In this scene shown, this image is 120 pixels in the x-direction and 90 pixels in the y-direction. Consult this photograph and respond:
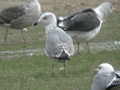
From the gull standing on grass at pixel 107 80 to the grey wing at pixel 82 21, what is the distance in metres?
6.05

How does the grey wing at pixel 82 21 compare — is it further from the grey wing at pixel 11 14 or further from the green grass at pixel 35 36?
the grey wing at pixel 11 14

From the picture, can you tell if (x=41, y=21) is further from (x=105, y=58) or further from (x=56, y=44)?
(x=105, y=58)

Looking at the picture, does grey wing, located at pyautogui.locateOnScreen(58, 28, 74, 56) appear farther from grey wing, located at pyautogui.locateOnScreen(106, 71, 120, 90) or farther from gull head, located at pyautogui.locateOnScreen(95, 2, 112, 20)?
gull head, located at pyautogui.locateOnScreen(95, 2, 112, 20)

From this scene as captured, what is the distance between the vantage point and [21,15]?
18.2 m

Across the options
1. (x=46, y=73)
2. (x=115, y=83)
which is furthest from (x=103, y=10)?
(x=115, y=83)

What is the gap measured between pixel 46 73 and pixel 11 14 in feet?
22.3

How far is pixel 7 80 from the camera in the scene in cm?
1127

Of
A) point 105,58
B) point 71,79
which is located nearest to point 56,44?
point 71,79

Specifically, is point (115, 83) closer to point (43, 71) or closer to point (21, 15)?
point (43, 71)

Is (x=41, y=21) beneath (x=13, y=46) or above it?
above

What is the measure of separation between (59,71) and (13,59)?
2.45m

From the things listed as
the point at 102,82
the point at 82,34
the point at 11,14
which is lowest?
the point at 11,14

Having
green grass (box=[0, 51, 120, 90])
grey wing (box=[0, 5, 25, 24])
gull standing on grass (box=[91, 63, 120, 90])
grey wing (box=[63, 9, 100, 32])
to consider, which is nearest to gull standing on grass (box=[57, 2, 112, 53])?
grey wing (box=[63, 9, 100, 32])

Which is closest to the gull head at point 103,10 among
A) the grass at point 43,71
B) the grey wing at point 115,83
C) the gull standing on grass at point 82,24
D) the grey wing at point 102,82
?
the gull standing on grass at point 82,24
